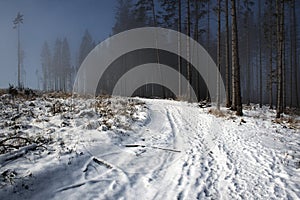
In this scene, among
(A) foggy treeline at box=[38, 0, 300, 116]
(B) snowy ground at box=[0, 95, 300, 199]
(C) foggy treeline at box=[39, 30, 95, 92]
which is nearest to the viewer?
(B) snowy ground at box=[0, 95, 300, 199]

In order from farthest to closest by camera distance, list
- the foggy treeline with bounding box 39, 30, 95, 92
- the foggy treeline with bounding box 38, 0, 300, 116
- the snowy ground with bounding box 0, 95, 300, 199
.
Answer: the foggy treeline with bounding box 39, 30, 95, 92, the foggy treeline with bounding box 38, 0, 300, 116, the snowy ground with bounding box 0, 95, 300, 199

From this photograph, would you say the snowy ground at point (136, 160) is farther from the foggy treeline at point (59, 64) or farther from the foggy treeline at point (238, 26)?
the foggy treeline at point (59, 64)

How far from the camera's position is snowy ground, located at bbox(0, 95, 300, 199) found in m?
3.67

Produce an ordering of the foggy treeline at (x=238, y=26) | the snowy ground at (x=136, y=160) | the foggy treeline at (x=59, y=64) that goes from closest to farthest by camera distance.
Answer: the snowy ground at (x=136, y=160) < the foggy treeline at (x=238, y=26) < the foggy treeline at (x=59, y=64)

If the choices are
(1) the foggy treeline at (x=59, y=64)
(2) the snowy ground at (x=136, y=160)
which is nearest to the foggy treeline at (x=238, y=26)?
(2) the snowy ground at (x=136, y=160)

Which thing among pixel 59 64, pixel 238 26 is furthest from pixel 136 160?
pixel 59 64

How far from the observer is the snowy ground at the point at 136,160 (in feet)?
12.0

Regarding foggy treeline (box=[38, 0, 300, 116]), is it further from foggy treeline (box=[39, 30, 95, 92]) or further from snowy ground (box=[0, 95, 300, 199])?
foggy treeline (box=[39, 30, 95, 92])

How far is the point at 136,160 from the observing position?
16.8 feet

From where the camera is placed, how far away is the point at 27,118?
7328 mm

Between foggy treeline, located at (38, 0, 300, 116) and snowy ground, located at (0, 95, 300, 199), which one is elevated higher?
foggy treeline, located at (38, 0, 300, 116)

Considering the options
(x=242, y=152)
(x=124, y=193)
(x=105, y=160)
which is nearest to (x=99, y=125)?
(x=105, y=160)

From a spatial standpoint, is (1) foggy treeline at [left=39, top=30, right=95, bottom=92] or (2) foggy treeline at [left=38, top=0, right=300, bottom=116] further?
(1) foggy treeline at [left=39, top=30, right=95, bottom=92]

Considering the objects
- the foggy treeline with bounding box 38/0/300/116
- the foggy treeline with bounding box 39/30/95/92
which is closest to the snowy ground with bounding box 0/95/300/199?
the foggy treeline with bounding box 38/0/300/116
